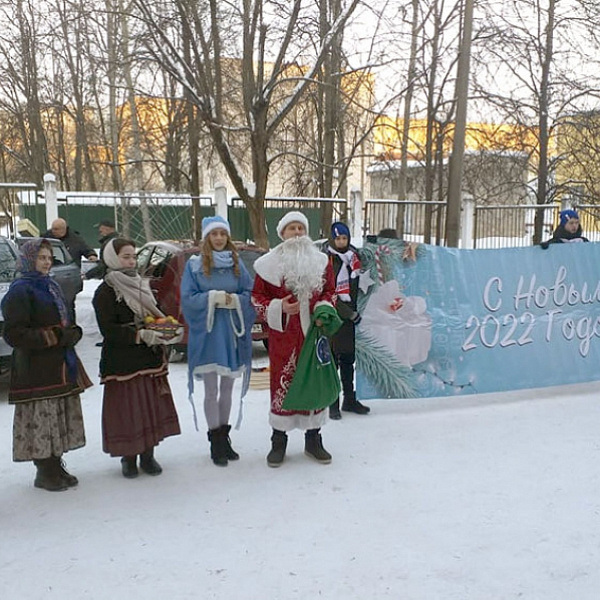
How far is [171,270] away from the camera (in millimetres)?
7836

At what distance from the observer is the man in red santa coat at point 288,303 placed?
4578 millimetres

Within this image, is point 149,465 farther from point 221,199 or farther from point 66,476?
point 221,199

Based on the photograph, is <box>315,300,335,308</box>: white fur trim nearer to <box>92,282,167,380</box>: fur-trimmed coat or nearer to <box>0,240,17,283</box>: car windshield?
<box>92,282,167,380</box>: fur-trimmed coat

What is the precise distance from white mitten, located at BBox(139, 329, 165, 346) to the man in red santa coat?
2.49 ft

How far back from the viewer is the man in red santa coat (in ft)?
15.0

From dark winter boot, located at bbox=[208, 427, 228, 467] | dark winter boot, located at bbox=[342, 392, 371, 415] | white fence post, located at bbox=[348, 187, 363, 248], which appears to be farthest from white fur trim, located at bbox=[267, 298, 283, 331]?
white fence post, located at bbox=[348, 187, 363, 248]

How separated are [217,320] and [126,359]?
0.70 meters

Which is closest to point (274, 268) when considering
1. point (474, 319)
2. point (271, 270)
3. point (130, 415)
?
point (271, 270)

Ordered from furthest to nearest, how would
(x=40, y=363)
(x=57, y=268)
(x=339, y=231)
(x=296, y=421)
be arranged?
(x=57, y=268) < (x=339, y=231) < (x=296, y=421) < (x=40, y=363)

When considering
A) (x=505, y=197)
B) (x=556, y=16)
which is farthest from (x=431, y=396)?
(x=505, y=197)

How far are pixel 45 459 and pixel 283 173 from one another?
24892mm

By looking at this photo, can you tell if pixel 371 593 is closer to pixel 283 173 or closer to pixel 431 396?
pixel 431 396

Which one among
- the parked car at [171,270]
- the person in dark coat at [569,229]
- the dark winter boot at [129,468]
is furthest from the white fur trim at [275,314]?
the person in dark coat at [569,229]

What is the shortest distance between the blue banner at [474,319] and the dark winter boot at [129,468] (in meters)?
2.20
